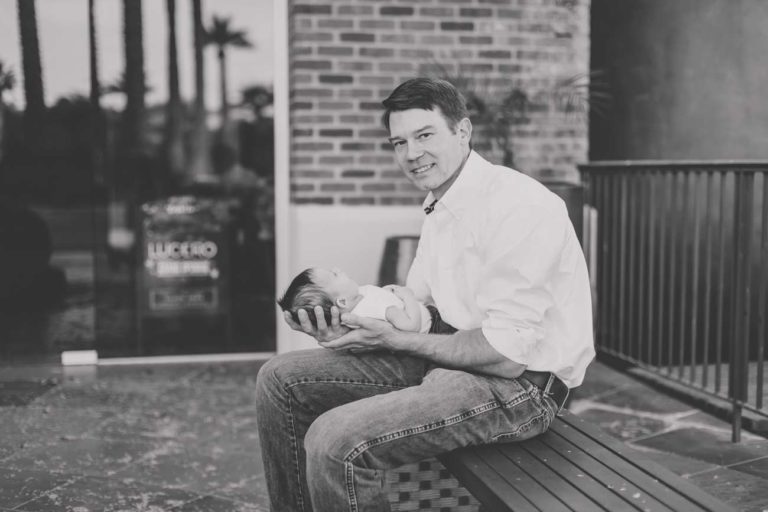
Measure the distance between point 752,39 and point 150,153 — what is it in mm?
3981

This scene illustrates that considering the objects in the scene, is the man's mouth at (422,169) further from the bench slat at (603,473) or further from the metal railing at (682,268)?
the metal railing at (682,268)

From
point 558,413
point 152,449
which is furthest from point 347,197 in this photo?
point 558,413

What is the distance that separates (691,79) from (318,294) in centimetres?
410

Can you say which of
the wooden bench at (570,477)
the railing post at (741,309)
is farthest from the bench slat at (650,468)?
the railing post at (741,309)

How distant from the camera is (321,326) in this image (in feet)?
9.21

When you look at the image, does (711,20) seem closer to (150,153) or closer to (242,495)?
(150,153)

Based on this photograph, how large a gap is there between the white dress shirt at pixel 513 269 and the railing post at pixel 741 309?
1.87 m

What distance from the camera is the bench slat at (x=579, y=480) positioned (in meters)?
2.22

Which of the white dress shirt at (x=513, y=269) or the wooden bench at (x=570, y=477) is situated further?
the white dress shirt at (x=513, y=269)

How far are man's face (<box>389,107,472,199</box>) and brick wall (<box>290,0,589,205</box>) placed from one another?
293 centimetres

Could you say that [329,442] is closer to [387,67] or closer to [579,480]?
[579,480]

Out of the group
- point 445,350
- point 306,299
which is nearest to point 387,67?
point 306,299

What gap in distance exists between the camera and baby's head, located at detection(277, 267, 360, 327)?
2.82 m

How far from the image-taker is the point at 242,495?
12.2 ft
